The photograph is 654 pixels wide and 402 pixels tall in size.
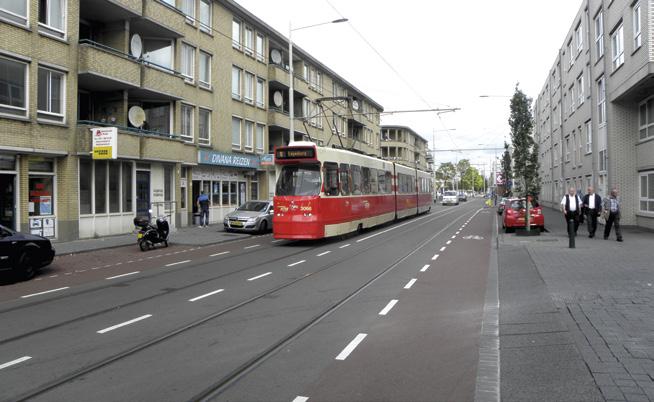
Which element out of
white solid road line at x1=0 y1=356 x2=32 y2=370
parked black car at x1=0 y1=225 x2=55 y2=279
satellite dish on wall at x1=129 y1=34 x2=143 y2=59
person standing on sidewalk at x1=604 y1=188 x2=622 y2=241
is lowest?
white solid road line at x1=0 y1=356 x2=32 y2=370

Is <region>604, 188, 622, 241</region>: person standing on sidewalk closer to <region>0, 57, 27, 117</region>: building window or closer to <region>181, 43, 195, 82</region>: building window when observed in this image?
<region>0, 57, 27, 117</region>: building window

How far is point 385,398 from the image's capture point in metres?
4.16

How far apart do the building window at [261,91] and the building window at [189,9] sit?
731 centimetres

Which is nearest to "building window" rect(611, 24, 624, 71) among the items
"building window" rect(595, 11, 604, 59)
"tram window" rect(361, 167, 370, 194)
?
"building window" rect(595, 11, 604, 59)

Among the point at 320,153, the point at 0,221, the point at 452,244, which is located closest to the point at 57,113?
the point at 0,221

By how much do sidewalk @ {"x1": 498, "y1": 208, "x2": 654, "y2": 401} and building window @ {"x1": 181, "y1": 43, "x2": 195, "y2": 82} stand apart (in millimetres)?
19246

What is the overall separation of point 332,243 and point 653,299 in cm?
1148

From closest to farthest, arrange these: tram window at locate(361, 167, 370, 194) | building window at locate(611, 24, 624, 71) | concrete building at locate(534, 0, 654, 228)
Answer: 1. concrete building at locate(534, 0, 654, 228)
2. building window at locate(611, 24, 624, 71)
3. tram window at locate(361, 167, 370, 194)

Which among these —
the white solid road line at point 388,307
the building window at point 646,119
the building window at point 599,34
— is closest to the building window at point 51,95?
the white solid road line at point 388,307

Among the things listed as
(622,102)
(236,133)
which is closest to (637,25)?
(622,102)

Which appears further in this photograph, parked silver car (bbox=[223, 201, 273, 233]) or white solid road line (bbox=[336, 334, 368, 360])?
parked silver car (bbox=[223, 201, 273, 233])

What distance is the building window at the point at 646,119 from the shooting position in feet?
64.0

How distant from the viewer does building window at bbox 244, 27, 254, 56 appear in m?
30.4

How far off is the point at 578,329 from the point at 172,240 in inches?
616
